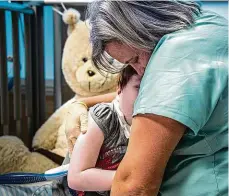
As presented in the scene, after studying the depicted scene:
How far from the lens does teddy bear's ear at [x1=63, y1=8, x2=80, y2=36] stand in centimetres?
173

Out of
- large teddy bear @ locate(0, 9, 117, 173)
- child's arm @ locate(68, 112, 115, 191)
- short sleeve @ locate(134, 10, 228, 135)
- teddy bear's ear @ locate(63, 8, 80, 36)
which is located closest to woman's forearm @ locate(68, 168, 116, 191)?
child's arm @ locate(68, 112, 115, 191)

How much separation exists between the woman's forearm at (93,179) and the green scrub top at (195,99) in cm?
19

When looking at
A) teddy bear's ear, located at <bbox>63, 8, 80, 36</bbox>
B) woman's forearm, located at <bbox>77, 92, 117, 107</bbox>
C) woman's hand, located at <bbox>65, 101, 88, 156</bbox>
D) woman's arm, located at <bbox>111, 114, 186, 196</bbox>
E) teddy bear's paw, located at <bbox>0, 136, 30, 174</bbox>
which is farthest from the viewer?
teddy bear's ear, located at <bbox>63, 8, 80, 36</bbox>

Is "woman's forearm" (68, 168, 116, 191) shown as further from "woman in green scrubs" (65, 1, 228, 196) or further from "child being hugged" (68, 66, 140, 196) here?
"woman in green scrubs" (65, 1, 228, 196)

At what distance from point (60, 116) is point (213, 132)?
1.13m

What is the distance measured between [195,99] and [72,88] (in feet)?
3.53

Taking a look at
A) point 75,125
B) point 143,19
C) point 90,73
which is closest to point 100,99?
point 75,125

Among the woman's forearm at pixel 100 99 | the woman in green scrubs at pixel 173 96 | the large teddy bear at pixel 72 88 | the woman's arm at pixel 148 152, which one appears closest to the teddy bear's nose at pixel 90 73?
the large teddy bear at pixel 72 88

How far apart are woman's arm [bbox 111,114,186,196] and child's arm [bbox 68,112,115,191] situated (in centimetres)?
22

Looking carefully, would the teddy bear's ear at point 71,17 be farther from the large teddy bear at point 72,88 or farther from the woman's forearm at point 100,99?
the woman's forearm at point 100,99

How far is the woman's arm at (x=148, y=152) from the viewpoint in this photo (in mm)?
741

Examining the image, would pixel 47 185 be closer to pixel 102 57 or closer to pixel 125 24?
pixel 102 57

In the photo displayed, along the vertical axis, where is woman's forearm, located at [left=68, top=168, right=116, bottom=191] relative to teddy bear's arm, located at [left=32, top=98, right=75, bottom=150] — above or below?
above

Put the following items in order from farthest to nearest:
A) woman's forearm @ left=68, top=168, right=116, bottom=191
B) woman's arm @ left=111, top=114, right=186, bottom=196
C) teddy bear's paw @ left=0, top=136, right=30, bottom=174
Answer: teddy bear's paw @ left=0, top=136, right=30, bottom=174 < woman's forearm @ left=68, top=168, right=116, bottom=191 < woman's arm @ left=111, top=114, right=186, bottom=196
